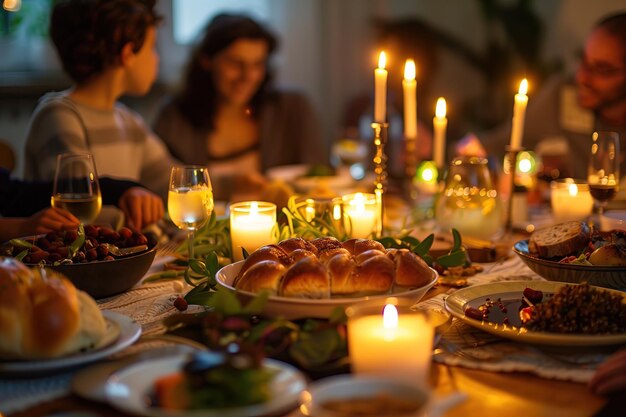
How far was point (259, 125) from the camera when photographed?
12.2 ft

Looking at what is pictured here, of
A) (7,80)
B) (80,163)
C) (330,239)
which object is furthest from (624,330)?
(7,80)

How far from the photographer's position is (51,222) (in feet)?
5.01

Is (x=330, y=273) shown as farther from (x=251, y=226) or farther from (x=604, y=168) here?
(x=604, y=168)

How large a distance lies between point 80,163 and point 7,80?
2384mm

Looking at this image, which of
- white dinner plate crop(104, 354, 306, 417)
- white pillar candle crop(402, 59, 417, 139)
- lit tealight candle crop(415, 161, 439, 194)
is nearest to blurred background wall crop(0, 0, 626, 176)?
lit tealight candle crop(415, 161, 439, 194)

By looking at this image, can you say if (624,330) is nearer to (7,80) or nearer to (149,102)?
(7,80)

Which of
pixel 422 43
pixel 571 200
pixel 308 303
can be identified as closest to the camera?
pixel 308 303

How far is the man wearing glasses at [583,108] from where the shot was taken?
278 cm

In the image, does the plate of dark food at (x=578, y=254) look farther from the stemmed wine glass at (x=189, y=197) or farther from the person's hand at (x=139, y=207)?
the person's hand at (x=139, y=207)

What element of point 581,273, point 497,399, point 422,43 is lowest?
point 497,399

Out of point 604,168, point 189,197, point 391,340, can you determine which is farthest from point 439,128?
point 391,340

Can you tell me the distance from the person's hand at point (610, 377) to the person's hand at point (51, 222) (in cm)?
99

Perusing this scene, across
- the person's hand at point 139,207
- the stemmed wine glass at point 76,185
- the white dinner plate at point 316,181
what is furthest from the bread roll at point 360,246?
the white dinner plate at point 316,181

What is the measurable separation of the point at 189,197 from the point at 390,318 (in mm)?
727
